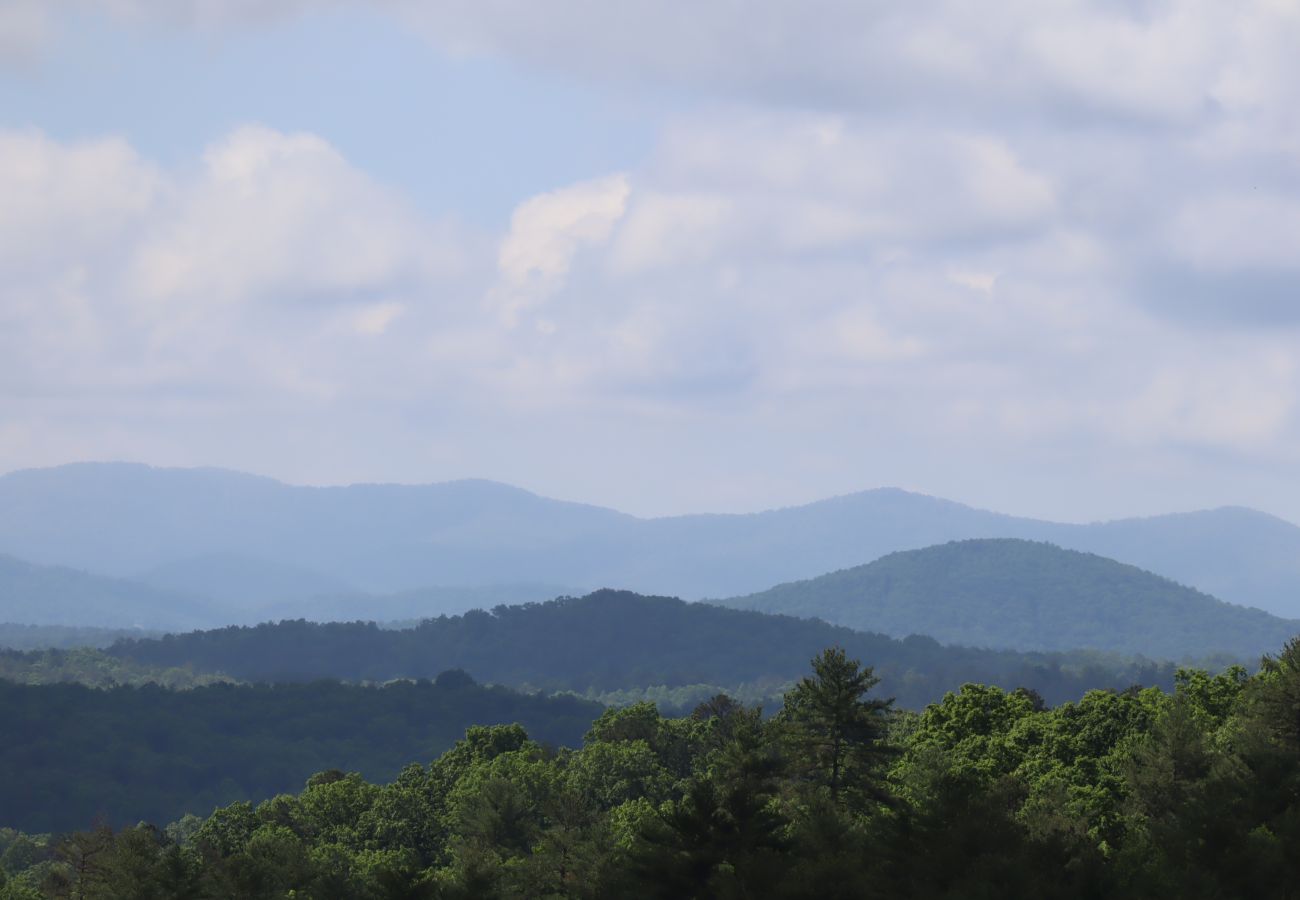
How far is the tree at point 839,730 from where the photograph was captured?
64500mm

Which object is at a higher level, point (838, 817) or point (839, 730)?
point (839, 730)

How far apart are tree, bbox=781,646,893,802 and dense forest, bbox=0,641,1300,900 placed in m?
0.09

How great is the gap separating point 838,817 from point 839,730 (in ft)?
24.1

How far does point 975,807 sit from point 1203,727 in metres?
26.8

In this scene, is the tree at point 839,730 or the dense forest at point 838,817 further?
the tree at point 839,730

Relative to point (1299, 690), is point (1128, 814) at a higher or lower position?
lower

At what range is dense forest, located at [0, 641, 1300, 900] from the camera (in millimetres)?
47844

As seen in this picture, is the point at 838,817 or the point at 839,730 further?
the point at 839,730

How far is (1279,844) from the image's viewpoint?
46156 mm

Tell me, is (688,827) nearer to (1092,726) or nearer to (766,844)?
(766,844)

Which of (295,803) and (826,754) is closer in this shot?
(826,754)

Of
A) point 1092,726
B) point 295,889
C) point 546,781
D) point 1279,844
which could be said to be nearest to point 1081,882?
point 1279,844

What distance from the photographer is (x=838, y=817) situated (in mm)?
58062

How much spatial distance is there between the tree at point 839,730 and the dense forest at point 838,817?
0.09 metres
